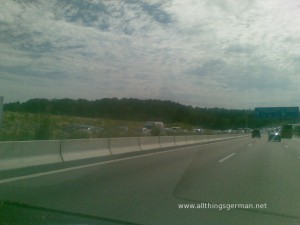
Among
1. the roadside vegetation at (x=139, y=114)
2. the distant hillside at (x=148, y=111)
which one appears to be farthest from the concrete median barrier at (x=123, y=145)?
the distant hillside at (x=148, y=111)

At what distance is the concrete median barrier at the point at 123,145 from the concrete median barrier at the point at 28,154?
576cm

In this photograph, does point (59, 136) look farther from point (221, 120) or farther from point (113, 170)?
point (221, 120)

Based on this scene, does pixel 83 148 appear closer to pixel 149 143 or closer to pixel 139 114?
pixel 149 143

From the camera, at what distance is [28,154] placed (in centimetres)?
1558

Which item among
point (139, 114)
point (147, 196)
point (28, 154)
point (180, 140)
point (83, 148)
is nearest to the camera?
point (147, 196)

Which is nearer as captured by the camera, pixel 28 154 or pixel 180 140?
pixel 28 154

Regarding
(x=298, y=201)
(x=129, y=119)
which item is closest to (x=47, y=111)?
(x=298, y=201)

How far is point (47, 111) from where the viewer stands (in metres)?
26.4

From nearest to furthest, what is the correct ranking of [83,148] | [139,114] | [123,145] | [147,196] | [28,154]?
1. [147,196]
2. [28,154]
3. [83,148]
4. [123,145]
5. [139,114]

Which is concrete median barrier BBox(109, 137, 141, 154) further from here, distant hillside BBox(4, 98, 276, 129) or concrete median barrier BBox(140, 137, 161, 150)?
distant hillside BBox(4, 98, 276, 129)

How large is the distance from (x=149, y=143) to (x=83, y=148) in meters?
10.0

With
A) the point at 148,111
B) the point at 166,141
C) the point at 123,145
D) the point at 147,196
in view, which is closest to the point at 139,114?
the point at 148,111

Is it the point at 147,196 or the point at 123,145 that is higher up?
the point at 123,145

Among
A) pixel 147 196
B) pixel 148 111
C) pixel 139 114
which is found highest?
pixel 148 111
